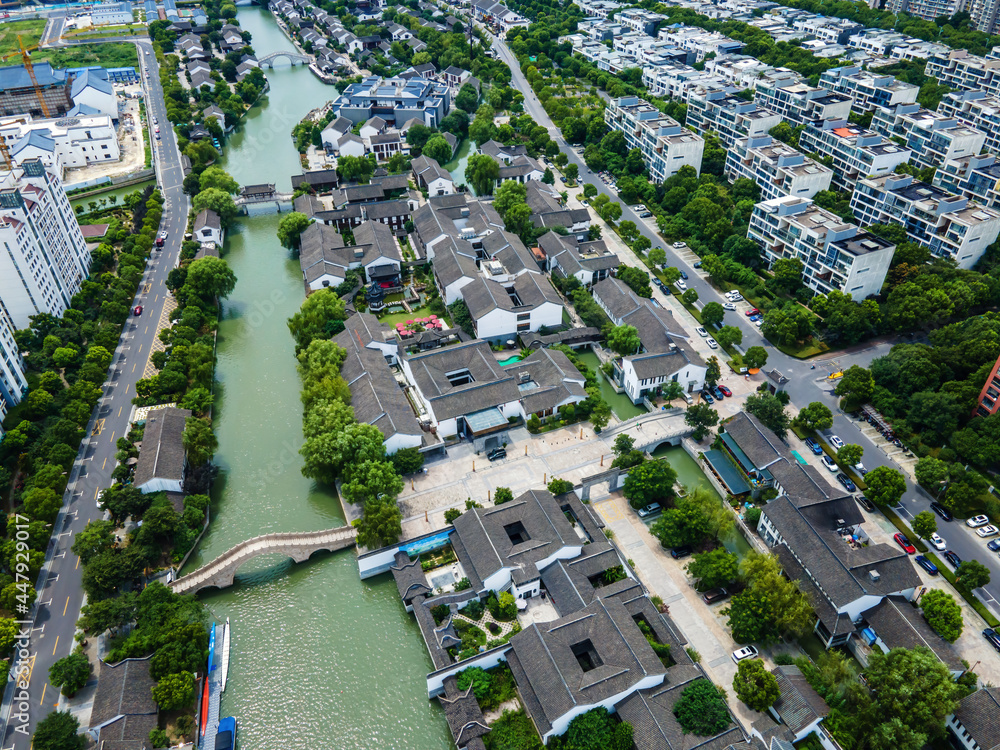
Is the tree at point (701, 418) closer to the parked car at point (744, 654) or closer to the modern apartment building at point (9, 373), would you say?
the parked car at point (744, 654)

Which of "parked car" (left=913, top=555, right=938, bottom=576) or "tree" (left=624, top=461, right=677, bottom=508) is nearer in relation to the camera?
"parked car" (left=913, top=555, right=938, bottom=576)

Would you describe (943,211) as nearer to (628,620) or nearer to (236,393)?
(628,620)

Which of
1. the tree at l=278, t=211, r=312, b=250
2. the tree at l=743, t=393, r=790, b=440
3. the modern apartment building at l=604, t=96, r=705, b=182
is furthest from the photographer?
the modern apartment building at l=604, t=96, r=705, b=182

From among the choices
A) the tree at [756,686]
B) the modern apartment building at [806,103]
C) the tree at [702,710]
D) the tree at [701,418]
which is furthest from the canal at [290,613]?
the modern apartment building at [806,103]

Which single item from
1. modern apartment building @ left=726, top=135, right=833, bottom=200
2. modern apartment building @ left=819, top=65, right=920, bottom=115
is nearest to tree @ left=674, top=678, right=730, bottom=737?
modern apartment building @ left=726, top=135, right=833, bottom=200

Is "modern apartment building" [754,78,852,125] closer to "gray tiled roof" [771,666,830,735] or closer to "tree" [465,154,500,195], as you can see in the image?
"tree" [465,154,500,195]

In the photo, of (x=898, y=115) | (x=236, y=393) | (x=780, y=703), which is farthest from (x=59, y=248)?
(x=898, y=115)

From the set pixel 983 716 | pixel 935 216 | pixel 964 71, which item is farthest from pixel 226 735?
pixel 964 71
